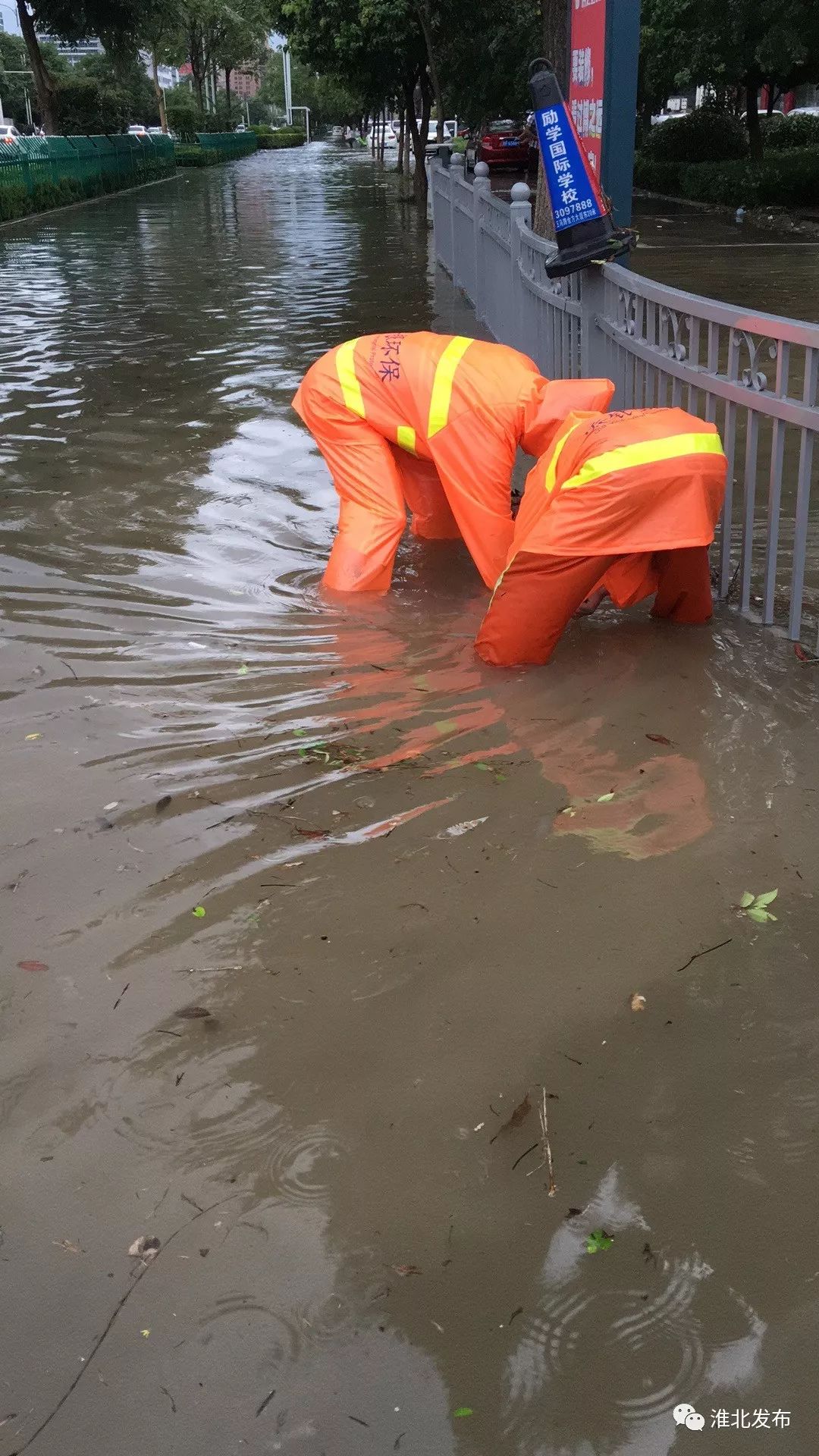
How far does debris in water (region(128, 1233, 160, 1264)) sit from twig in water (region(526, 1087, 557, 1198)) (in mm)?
646

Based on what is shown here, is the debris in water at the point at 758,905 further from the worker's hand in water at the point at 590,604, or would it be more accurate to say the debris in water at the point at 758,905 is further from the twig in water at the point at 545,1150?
the worker's hand in water at the point at 590,604

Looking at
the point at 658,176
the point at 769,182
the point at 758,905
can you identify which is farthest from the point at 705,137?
the point at 758,905

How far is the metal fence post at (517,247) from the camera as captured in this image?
27.0ft

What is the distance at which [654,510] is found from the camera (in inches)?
148

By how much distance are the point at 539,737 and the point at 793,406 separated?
129 centimetres

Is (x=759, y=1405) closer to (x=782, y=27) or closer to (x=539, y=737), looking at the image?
(x=539, y=737)

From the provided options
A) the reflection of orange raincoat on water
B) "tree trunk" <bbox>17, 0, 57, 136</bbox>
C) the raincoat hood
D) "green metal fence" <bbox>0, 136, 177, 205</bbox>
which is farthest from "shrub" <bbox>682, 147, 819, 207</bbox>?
"tree trunk" <bbox>17, 0, 57, 136</bbox>

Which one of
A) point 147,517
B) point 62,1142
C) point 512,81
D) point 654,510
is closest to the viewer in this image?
point 62,1142

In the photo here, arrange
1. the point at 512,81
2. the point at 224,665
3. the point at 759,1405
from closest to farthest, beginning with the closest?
the point at 759,1405, the point at 224,665, the point at 512,81

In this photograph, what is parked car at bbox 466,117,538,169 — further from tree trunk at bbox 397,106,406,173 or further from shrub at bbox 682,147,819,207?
shrub at bbox 682,147,819,207

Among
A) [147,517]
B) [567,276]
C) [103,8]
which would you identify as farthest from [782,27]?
[103,8]

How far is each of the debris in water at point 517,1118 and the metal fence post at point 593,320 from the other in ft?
13.9

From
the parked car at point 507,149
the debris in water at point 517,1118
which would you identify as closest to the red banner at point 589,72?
the debris in water at point 517,1118

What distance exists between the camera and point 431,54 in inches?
886
